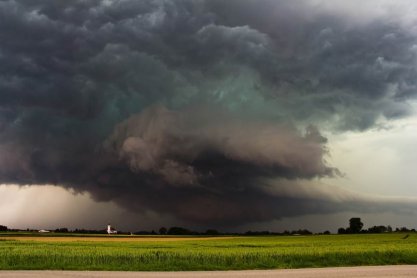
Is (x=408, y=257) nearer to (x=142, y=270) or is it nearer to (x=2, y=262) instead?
(x=142, y=270)

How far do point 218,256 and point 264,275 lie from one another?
9831 millimetres

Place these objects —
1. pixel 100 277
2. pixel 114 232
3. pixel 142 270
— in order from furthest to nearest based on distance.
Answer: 1. pixel 114 232
2. pixel 142 270
3. pixel 100 277

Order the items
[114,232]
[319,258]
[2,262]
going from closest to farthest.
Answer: [2,262] < [319,258] < [114,232]

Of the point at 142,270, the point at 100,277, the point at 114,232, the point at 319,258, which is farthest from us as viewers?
the point at 114,232

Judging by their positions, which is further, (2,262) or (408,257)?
(408,257)

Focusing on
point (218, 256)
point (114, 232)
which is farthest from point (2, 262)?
point (114, 232)

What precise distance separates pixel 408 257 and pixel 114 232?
13879 centimetres

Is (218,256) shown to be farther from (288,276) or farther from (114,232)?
(114,232)

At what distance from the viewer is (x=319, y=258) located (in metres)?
39.8

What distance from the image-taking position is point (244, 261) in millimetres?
37156

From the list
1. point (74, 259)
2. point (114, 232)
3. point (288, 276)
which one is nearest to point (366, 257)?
point (288, 276)

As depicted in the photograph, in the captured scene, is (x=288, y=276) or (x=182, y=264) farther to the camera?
(x=182, y=264)

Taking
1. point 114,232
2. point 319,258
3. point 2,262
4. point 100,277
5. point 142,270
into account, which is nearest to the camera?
point 100,277

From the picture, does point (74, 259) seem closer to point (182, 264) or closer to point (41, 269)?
point (41, 269)
